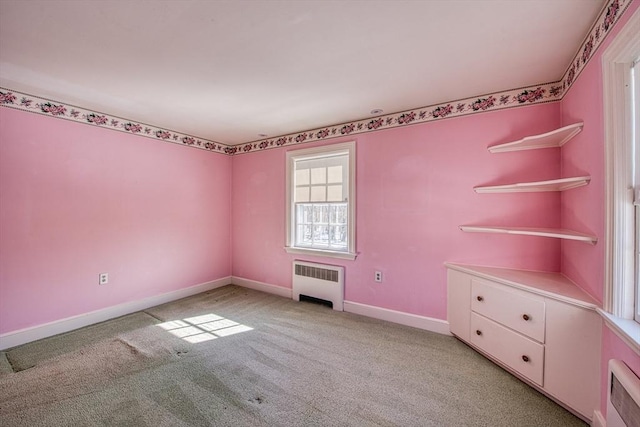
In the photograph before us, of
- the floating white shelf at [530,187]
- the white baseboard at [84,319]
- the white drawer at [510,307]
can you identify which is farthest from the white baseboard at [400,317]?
the white baseboard at [84,319]

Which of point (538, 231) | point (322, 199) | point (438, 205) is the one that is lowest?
point (538, 231)

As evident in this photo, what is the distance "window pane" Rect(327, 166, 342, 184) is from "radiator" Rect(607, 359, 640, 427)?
9.05ft

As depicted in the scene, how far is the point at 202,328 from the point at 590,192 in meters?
3.57

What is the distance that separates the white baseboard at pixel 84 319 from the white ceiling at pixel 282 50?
2.31 m

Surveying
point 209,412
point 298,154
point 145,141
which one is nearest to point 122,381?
point 209,412

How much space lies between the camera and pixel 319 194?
3582mm

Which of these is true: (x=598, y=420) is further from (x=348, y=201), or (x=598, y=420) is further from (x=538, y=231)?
(x=348, y=201)

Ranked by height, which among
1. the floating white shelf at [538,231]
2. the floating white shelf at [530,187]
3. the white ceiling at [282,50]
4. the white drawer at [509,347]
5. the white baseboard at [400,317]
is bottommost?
the white baseboard at [400,317]

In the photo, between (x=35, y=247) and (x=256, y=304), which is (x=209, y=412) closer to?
(x=256, y=304)

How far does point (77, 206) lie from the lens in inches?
109

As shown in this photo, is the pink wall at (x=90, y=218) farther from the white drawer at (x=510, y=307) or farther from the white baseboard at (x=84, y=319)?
the white drawer at (x=510, y=307)

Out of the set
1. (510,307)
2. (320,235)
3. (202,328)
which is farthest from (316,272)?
(510,307)

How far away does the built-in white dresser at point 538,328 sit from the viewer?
1540 millimetres

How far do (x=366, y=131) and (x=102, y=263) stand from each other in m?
3.53
